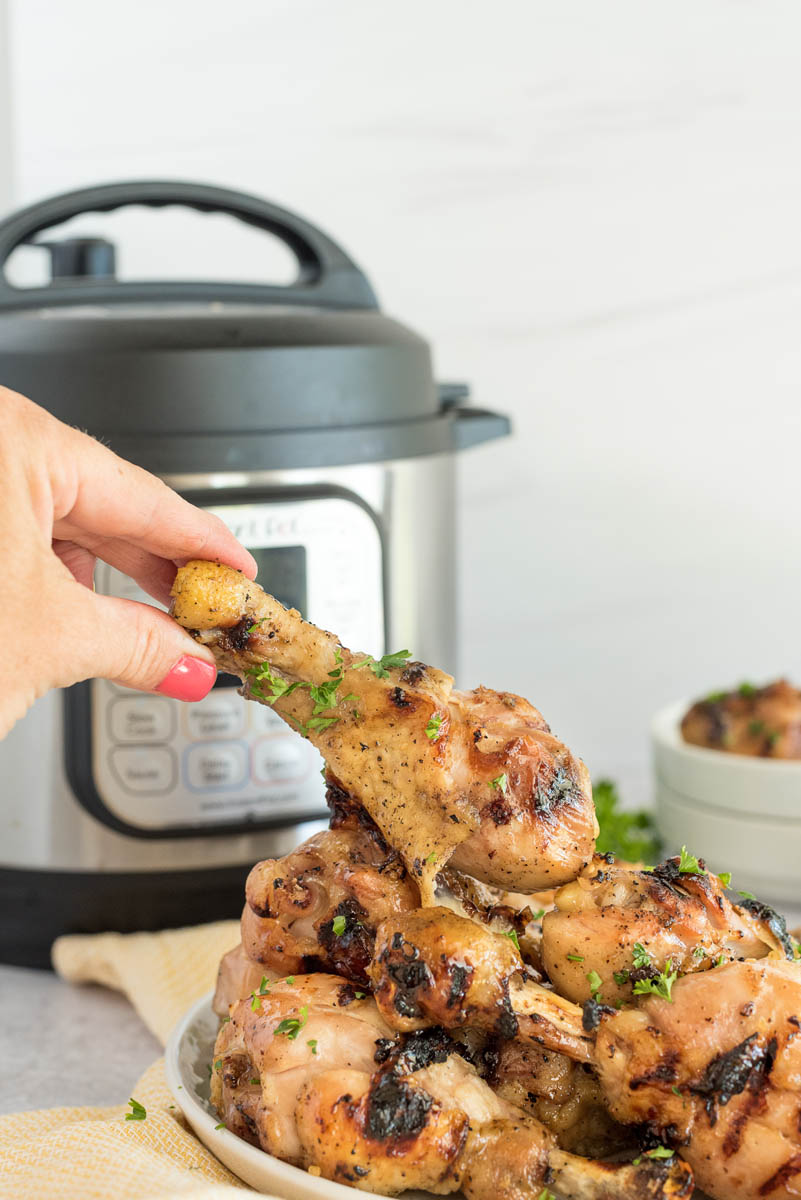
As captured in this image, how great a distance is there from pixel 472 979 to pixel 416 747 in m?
0.14

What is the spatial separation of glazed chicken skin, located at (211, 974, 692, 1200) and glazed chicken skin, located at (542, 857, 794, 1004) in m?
0.08

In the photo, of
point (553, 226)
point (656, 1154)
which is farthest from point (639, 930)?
point (553, 226)

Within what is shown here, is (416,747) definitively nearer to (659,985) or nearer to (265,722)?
(659,985)

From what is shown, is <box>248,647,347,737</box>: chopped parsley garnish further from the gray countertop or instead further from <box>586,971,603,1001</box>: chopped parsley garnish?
the gray countertop

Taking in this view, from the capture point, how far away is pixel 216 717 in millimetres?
1078

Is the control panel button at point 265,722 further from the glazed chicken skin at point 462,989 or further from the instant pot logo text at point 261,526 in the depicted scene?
the glazed chicken skin at point 462,989

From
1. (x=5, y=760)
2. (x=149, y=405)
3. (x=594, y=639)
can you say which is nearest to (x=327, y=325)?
(x=149, y=405)

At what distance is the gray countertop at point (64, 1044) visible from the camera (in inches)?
37.9

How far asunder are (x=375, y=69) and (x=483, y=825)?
1.24m

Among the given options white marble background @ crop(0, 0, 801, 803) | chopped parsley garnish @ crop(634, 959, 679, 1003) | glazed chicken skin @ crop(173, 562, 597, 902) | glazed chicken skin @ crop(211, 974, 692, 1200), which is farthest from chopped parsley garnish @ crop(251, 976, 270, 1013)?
white marble background @ crop(0, 0, 801, 803)

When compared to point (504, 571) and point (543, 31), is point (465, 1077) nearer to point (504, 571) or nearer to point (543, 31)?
point (504, 571)

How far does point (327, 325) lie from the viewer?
3.57 feet

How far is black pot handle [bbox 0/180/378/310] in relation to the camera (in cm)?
114

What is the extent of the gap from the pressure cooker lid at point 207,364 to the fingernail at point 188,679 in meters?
0.34
